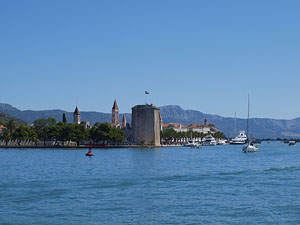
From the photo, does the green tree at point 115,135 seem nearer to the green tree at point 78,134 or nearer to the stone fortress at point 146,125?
the green tree at point 78,134

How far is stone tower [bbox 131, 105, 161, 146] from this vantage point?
13162cm

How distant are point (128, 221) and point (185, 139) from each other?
6690 inches

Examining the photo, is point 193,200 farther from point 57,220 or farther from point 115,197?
point 57,220

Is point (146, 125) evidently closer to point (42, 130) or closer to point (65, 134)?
point (65, 134)

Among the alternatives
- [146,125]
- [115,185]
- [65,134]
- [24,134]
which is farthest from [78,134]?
[115,185]

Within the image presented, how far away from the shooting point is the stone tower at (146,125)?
432 ft

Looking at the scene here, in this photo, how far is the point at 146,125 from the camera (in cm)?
13212

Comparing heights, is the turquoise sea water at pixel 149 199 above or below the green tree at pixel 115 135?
below

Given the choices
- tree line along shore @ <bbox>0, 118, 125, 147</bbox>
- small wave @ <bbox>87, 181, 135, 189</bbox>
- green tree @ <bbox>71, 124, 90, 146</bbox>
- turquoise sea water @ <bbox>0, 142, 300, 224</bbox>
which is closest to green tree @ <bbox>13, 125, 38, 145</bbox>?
tree line along shore @ <bbox>0, 118, 125, 147</bbox>

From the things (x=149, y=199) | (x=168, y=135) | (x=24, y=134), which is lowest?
(x=149, y=199)

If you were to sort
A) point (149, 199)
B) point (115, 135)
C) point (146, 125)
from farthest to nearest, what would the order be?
point (146, 125) → point (115, 135) → point (149, 199)

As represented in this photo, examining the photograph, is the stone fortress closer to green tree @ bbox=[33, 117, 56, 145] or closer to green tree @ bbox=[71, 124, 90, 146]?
green tree @ bbox=[71, 124, 90, 146]

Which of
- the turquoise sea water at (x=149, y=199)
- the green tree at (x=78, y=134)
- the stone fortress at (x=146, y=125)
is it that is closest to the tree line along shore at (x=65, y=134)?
the green tree at (x=78, y=134)

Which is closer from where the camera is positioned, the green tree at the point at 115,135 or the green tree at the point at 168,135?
the green tree at the point at 115,135
